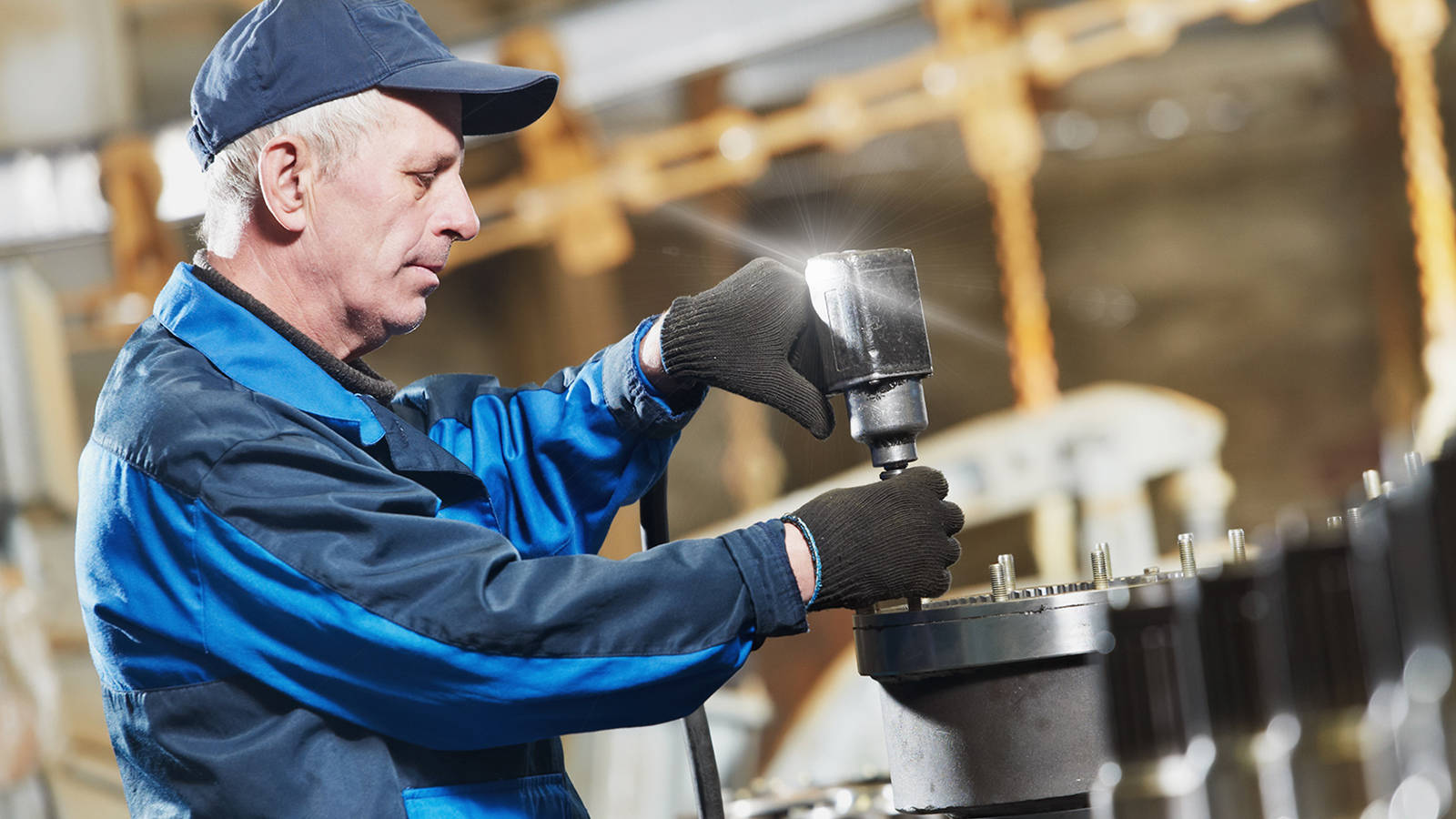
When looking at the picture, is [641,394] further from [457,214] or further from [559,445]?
[457,214]

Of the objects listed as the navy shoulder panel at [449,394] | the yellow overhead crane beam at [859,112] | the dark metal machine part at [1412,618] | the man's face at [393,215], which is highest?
the yellow overhead crane beam at [859,112]

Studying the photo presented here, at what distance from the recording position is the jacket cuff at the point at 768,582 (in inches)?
42.3

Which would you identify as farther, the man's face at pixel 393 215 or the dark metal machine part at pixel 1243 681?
the man's face at pixel 393 215

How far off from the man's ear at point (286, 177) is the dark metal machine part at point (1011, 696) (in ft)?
2.20

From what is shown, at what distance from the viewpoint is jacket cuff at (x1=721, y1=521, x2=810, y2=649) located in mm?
1074

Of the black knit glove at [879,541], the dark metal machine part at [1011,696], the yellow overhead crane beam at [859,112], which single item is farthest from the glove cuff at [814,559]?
the yellow overhead crane beam at [859,112]

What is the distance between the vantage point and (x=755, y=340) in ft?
4.19

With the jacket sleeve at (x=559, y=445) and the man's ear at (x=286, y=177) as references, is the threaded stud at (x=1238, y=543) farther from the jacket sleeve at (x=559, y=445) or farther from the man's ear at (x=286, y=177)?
the man's ear at (x=286, y=177)

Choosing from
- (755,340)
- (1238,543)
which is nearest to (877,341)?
(755,340)

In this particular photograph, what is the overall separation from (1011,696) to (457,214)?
68 cm

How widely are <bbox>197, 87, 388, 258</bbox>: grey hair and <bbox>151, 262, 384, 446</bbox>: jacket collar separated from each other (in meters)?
0.09

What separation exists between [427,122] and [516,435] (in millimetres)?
365

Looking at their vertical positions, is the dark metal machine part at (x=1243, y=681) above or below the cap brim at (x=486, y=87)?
below

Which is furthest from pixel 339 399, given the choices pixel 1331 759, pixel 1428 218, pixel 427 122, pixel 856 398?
pixel 1428 218
